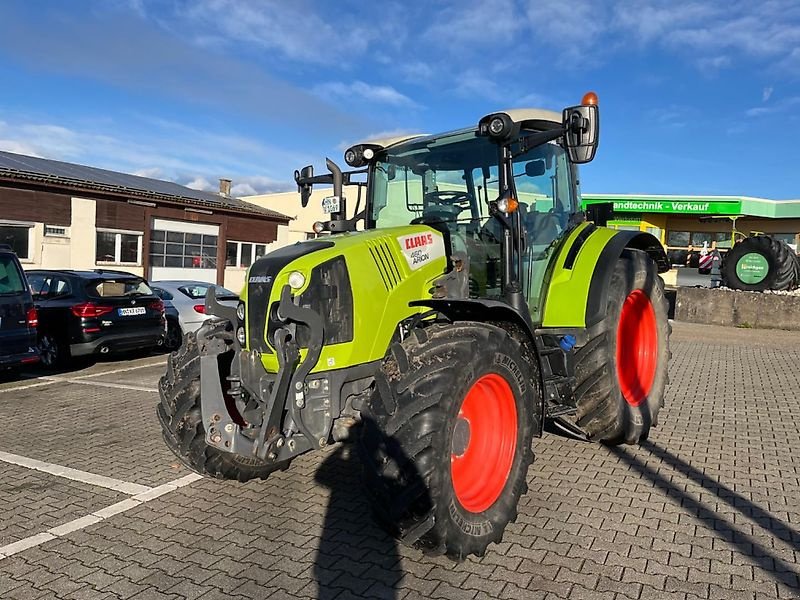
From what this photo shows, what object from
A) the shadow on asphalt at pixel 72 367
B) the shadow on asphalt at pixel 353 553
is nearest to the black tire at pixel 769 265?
the shadow on asphalt at pixel 72 367

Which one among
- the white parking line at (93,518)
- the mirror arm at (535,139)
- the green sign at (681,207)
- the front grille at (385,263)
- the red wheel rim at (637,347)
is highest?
the green sign at (681,207)

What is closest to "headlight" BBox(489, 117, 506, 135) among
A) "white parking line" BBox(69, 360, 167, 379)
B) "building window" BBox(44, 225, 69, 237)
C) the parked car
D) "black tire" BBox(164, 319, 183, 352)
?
"white parking line" BBox(69, 360, 167, 379)

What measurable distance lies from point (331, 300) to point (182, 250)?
19836 millimetres

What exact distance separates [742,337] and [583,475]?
1171cm

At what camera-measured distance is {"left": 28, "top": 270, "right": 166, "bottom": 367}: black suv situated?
9.47 meters

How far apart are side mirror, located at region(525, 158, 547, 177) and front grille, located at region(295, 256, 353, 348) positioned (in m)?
1.91

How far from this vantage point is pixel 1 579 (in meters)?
3.26

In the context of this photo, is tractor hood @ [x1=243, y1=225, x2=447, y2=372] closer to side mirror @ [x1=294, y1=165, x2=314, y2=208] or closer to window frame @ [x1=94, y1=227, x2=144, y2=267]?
side mirror @ [x1=294, y1=165, x2=314, y2=208]

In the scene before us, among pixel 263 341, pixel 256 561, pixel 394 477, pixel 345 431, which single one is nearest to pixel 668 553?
pixel 394 477

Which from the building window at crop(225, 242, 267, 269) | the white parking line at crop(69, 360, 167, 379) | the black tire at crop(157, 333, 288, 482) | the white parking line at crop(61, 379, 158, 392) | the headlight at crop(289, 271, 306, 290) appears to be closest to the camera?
the headlight at crop(289, 271, 306, 290)

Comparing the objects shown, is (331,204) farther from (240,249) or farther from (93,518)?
(240,249)

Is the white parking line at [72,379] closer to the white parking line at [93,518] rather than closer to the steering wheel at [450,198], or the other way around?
the white parking line at [93,518]

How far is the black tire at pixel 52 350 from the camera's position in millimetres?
9523

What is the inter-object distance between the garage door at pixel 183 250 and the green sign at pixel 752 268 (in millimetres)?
17120
